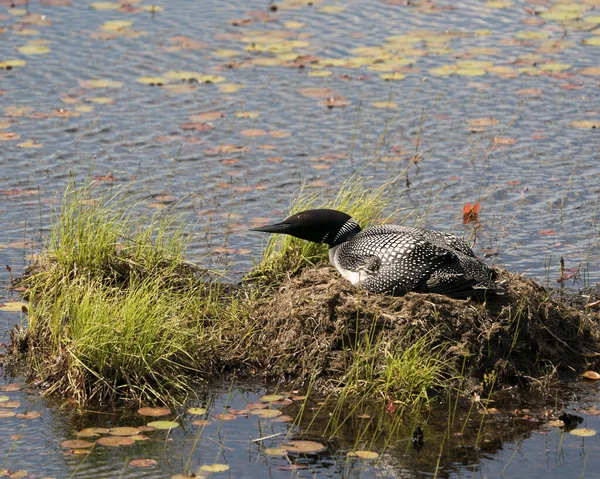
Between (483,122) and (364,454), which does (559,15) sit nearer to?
(483,122)

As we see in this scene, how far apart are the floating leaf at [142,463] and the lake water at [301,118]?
272 millimetres

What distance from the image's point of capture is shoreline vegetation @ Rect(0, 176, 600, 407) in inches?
251

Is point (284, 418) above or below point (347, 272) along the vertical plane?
below

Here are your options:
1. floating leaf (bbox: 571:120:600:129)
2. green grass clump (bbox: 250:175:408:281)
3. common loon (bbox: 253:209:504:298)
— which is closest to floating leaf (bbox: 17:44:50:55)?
green grass clump (bbox: 250:175:408:281)

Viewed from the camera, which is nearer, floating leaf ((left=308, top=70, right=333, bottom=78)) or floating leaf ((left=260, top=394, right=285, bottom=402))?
floating leaf ((left=260, top=394, right=285, bottom=402))

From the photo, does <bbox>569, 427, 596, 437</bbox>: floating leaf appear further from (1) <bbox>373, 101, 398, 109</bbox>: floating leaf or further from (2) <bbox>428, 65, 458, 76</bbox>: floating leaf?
(2) <bbox>428, 65, 458, 76</bbox>: floating leaf

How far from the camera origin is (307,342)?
666 cm

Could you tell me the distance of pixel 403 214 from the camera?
9.17 m

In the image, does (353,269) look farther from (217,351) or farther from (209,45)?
(209,45)

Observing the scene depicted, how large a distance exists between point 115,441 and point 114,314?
0.88 m

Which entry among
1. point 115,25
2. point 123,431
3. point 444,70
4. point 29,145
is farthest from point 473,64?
point 123,431

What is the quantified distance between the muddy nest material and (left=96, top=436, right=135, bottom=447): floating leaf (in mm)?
1081

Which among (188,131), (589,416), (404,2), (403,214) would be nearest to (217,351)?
(589,416)

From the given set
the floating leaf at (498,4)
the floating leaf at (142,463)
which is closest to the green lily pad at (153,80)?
the floating leaf at (498,4)
